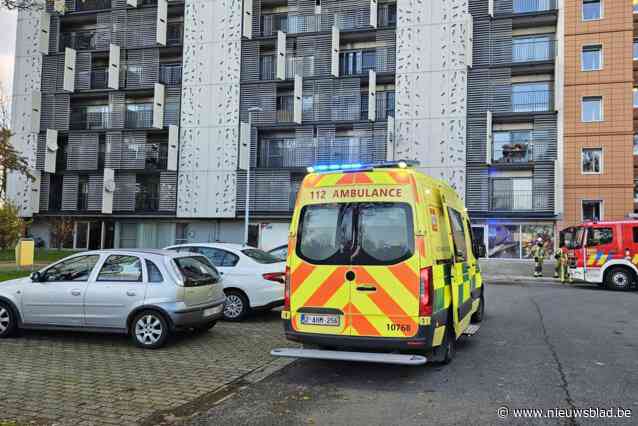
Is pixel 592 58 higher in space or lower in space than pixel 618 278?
higher

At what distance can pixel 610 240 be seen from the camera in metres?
18.3

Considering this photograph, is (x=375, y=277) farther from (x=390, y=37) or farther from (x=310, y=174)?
(x=390, y=37)

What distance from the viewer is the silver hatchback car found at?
7832 millimetres

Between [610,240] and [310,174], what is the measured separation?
15257mm

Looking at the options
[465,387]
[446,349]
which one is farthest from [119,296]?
[465,387]

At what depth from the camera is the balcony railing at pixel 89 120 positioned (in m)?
35.7

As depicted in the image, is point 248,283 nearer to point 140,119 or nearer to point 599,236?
point 599,236

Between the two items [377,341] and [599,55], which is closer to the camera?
[377,341]

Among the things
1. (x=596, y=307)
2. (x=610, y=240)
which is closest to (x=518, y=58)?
(x=610, y=240)

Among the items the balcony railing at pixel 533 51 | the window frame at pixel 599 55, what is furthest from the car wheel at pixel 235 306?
the window frame at pixel 599 55

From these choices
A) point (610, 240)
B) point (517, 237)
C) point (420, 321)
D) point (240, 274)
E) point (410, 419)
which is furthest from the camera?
point (517, 237)

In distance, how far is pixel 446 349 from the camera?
671 cm

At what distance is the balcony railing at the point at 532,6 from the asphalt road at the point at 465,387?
25.5m

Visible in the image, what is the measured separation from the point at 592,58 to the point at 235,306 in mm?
28987
